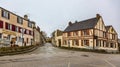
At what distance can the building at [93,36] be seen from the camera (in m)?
54.3

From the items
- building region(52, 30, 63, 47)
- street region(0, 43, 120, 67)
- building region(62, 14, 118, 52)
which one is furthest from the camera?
building region(52, 30, 63, 47)

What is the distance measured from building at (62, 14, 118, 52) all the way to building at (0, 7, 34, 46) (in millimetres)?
15437

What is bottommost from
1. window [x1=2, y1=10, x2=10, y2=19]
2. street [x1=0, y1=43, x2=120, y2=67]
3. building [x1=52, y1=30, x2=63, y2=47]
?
street [x1=0, y1=43, x2=120, y2=67]

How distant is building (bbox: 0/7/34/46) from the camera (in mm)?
38969

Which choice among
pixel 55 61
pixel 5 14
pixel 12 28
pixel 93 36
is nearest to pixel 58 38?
pixel 93 36

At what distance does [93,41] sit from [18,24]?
67.6 ft

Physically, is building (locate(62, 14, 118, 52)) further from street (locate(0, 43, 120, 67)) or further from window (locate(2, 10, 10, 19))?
street (locate(0, 43, 120, 67))

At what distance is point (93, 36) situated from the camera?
175 feet

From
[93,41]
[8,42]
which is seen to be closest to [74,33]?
[93,41]

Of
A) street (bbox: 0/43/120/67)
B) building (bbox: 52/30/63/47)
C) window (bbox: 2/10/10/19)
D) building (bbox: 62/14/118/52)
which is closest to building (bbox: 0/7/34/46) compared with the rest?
window (bbox: 2/10/10/19)

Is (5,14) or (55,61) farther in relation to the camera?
(5,14)

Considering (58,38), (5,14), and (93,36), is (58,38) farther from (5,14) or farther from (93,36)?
(5,14)

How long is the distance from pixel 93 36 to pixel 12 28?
22.2 metres

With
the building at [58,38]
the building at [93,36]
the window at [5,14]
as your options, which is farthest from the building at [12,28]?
the building at [58,38]
